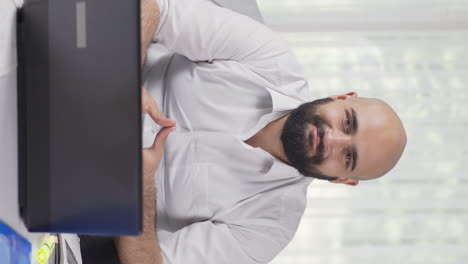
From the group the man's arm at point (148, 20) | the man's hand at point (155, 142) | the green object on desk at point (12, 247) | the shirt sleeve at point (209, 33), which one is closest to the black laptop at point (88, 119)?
the green object on desk at point (12, 247)

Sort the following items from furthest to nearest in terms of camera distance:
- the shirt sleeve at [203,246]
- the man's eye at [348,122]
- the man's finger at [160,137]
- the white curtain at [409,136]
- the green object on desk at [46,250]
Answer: the white curtain at [409,136]
the man's eye at [348,122]
the shirt sleeve at [203,246]
the man's finger at [160,137]
the green object on desk at [46,250]

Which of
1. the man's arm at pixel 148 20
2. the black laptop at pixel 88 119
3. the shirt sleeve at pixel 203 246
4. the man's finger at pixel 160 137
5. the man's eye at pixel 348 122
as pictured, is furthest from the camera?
the man's eye at pixel 348 122

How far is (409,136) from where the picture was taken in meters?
1.65

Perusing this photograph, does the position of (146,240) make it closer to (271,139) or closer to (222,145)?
(222,145)

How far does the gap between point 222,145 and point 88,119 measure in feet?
2.24

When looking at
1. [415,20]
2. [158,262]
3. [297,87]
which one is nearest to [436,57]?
[415,20]

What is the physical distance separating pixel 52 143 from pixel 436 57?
1.45m

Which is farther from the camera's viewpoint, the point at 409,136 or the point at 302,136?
the point at 409,136

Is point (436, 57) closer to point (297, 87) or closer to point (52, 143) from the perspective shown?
point (297, 87)

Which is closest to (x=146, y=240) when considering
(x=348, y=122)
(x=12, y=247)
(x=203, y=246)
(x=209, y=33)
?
(x=203, y=246)

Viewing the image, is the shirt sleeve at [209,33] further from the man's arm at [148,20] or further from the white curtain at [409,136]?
the white curtain at [409,136]

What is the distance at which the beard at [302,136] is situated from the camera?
1.32 m

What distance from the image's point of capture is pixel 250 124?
1.35 m

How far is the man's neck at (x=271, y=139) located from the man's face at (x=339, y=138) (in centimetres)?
2
